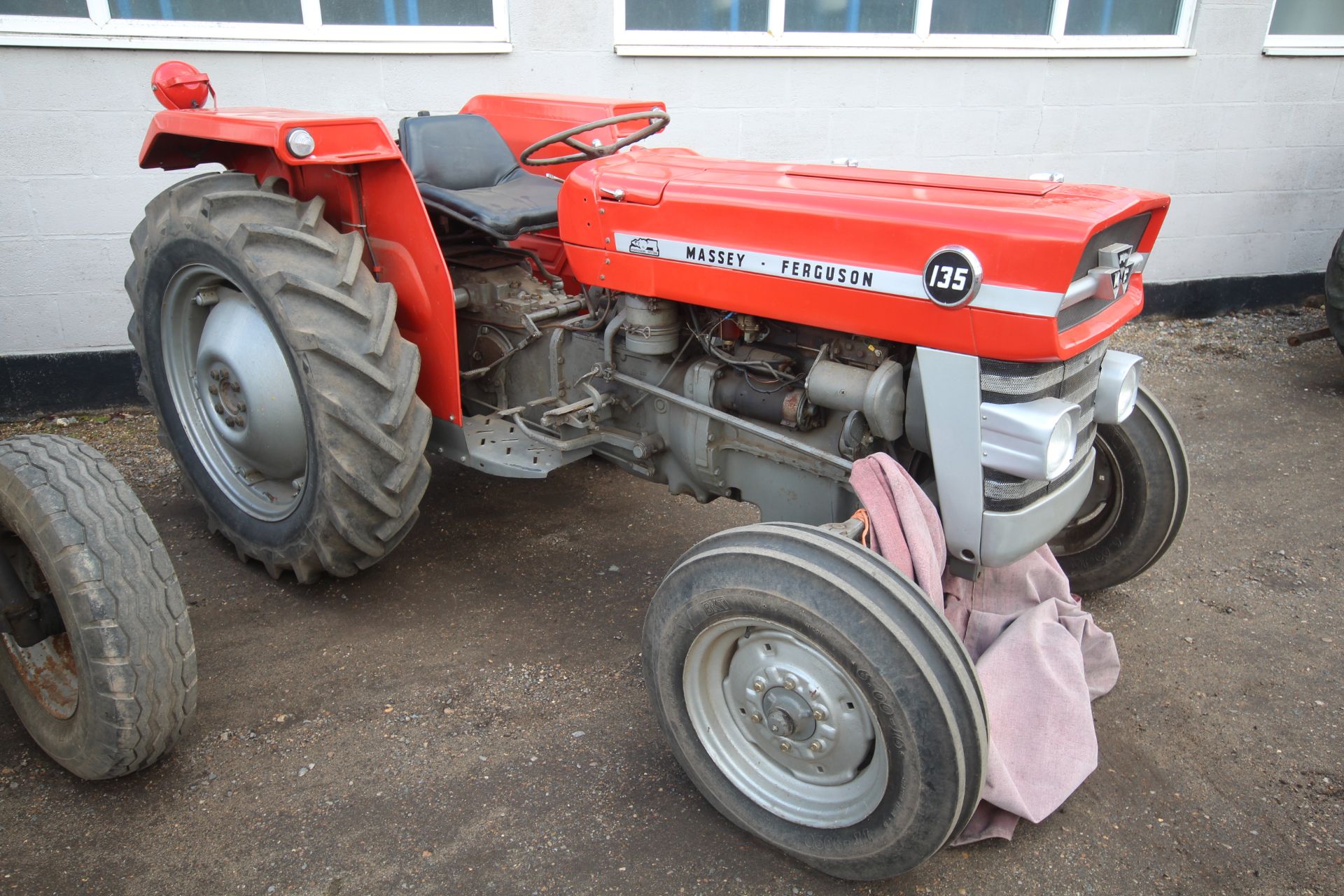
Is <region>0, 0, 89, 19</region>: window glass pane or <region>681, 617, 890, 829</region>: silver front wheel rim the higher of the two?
<region>0, 0, 89, 19</region>: window glass pane

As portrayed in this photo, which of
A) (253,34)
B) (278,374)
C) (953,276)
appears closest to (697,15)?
(253,34)

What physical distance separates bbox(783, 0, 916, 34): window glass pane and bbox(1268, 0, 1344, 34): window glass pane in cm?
244

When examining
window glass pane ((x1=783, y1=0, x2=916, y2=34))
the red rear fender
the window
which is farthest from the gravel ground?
the window

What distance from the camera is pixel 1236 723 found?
7.98 ft

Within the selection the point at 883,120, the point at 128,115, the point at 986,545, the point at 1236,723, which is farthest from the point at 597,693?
the point at 883,120

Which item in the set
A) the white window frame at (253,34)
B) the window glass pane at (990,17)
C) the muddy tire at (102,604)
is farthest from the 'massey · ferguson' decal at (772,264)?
the window glass pane at (990,17)

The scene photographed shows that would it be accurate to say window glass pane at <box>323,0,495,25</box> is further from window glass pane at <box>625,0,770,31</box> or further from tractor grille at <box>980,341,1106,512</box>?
tractor grille at <box>980,341,1106,512</box>

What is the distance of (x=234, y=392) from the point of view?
2.85 meters

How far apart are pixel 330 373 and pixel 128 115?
251cm

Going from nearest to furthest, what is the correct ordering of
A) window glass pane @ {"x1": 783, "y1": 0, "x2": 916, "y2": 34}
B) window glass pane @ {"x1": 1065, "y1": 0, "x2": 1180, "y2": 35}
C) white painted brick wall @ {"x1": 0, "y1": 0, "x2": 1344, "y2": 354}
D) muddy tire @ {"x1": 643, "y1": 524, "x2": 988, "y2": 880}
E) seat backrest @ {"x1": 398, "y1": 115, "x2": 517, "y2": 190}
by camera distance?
1. muddy tire @ {"x1": 643, "y1": 524, "x2": 988, "y2": 880}
2. seat backrest @ {"x1": 398, "y1": 115, "x2": 517, "y2": 190}
3. white painted brick wall @ {"x1": 0, "y1": 0, "x2": 1344, "y2": 354}
4. window glass pane @ {"x1": 783, "y1": 0, "x2": 916, "y2": 34}
5. window glass pane @ {"x1": 1065, "y1": 0, "x2": 1180, "y2": 35}

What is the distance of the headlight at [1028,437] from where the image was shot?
192 cm

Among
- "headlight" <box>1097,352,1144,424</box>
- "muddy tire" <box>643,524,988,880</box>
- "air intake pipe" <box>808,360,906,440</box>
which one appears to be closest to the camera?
"muddy tire" <box>643,524,988,880</box>

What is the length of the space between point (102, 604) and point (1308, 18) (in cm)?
713

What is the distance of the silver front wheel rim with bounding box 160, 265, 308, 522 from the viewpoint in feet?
8.97
